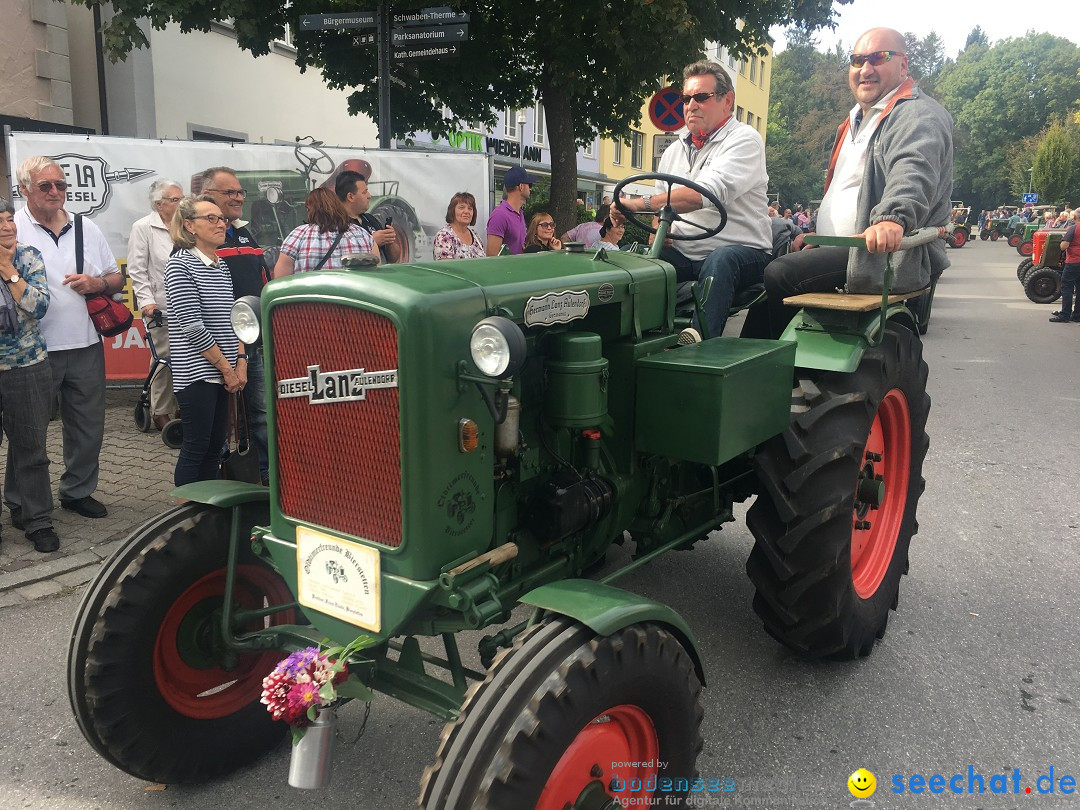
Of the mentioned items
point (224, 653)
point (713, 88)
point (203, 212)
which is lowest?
point (224, 653)

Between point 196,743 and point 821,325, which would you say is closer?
point 196,743

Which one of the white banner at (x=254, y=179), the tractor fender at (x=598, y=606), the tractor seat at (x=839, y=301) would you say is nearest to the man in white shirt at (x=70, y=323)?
the white banner at (x=254, y=179)

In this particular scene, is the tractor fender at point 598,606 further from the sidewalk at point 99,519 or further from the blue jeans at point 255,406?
the blue jeans at point 255,406

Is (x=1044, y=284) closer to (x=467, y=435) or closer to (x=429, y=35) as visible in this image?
(x=429, y=35)

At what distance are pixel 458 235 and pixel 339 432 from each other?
170 inches

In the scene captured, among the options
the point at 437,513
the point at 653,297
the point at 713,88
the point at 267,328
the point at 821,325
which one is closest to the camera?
the point at 437,513

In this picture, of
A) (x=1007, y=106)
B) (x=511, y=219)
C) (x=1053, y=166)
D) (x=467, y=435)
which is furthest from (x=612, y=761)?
(x=1007, y=106)

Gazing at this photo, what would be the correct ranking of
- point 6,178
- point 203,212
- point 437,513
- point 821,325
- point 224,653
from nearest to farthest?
1. point 437,513
2. point 224,653
3. point 821,325
4. point 203,212
5. point 6,178

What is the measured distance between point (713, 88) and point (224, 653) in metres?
2.86

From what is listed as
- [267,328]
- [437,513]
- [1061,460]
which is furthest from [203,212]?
[1061,460]

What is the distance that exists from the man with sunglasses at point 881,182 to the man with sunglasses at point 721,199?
192mm

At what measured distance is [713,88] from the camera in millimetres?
3553

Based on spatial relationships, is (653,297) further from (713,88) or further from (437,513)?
(713,88)

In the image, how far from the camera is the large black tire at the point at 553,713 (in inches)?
67.2
